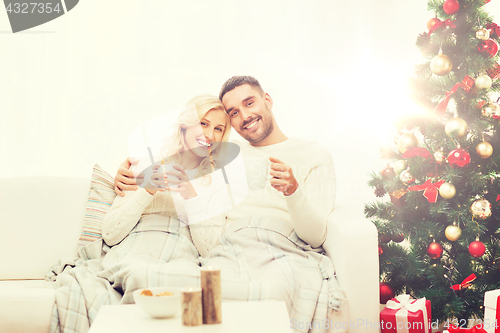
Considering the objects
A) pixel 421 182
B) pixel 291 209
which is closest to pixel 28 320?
pixel 291 209

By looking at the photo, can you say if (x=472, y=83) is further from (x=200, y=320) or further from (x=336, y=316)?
(x=200, y=320)

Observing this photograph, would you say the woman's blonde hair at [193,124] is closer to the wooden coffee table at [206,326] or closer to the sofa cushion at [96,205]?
the sofa cushion at [96,205]

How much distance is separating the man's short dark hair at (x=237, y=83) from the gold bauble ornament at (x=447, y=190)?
1.00 meters

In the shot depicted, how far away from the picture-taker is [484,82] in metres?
1.81

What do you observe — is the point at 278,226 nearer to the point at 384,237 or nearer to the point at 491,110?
the point at 384,237

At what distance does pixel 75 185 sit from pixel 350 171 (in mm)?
1461

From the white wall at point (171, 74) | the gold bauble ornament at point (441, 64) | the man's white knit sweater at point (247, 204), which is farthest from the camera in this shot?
the white wall at point (171, 74)

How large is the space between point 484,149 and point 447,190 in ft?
0.78

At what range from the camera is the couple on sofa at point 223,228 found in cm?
135

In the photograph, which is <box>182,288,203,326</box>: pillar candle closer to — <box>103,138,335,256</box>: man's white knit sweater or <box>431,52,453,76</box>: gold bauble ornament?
<box>103,138,335,256</box>: man's white knit sweater

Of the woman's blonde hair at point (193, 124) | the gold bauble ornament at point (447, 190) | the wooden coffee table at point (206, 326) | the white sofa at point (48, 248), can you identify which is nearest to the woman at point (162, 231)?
the woman's blonde hair at point (193, 124)

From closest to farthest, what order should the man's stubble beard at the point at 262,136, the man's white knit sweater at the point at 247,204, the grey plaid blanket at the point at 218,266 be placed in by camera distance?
the grey plaid blanket at the point at 218,266, the man's white knit sweater at the point at 247,204, the man's stubble beard at the point at 262,136

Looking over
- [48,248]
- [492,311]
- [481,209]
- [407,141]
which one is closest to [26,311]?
[48,248]

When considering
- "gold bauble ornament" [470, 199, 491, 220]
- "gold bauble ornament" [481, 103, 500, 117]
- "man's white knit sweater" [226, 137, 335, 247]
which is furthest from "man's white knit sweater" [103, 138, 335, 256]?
"gold bauble ornament" [481, 103, 500, 117]
